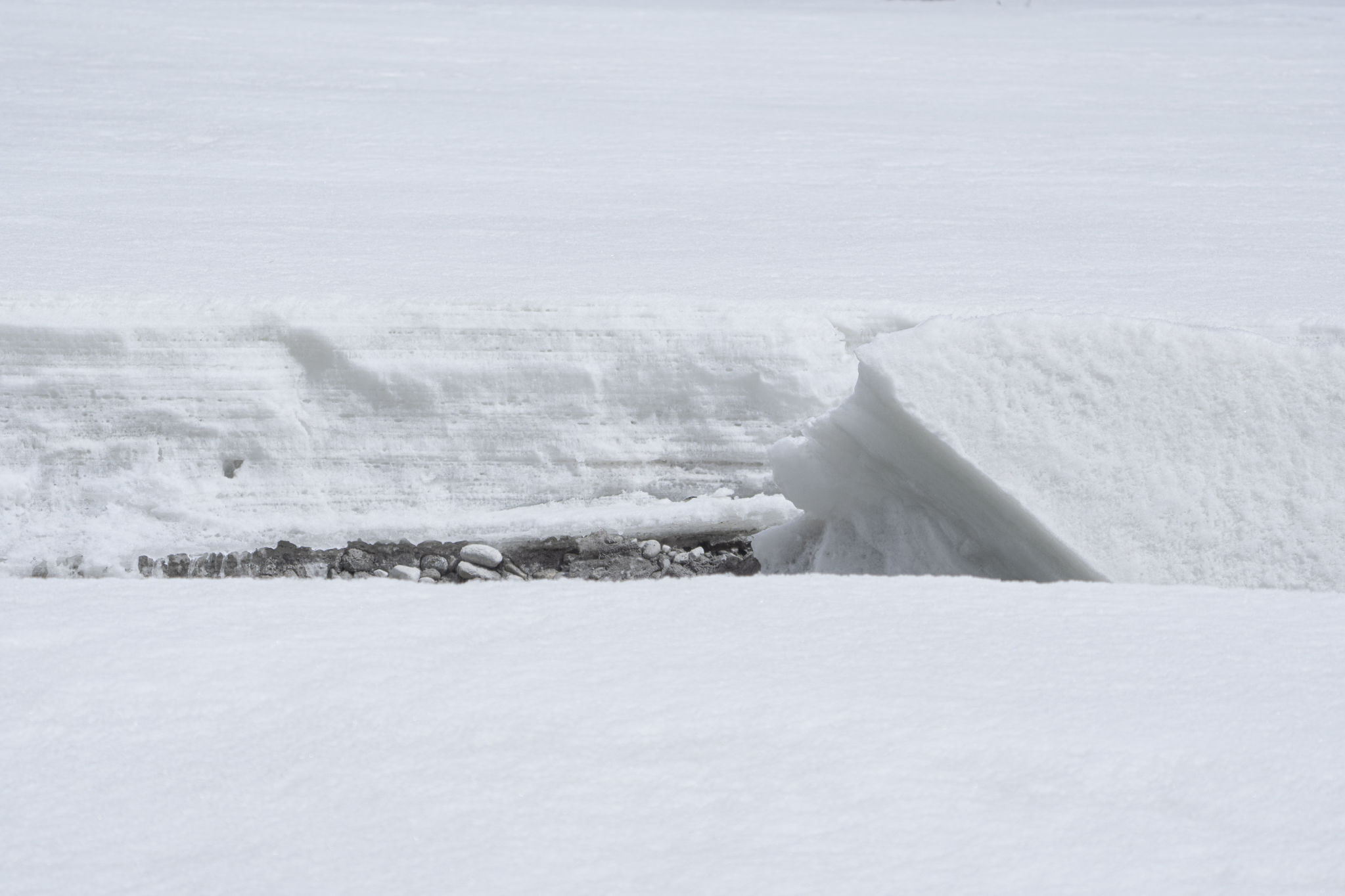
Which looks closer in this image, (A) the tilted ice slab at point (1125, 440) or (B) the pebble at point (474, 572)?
(A) the tilted ice slab at point (1125, 440)

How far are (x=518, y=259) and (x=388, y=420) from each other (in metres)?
0.71

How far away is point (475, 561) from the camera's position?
2643mm

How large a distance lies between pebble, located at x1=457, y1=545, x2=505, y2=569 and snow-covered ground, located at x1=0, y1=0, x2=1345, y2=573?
0.26 feet

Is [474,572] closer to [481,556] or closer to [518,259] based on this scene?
[481,556]

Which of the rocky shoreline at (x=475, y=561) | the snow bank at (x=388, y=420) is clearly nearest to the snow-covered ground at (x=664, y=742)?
the rocky shoreline at (x=475, y=561)

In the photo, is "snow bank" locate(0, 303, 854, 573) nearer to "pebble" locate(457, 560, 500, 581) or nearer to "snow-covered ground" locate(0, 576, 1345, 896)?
"pebble" locate(457, 560, 500, 581)

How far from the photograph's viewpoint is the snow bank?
2.66 m

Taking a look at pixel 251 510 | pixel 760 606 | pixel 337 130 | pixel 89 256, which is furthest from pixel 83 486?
pixel 337 130

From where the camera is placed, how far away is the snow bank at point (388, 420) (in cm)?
266

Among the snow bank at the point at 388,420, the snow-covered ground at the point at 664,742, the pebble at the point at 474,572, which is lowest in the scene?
the pebble at the point at 474,572

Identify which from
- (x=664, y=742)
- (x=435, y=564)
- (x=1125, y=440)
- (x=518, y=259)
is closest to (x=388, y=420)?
(x=435, y=564)

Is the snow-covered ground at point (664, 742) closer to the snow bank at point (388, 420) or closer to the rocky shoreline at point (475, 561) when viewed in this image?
the rocky shoreline at point (475, 561)

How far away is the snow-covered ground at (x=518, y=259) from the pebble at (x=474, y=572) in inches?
4.3

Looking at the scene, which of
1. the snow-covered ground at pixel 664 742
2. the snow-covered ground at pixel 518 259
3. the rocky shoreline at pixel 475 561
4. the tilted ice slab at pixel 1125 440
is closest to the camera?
the snow-covered ground at pixel 664 742
